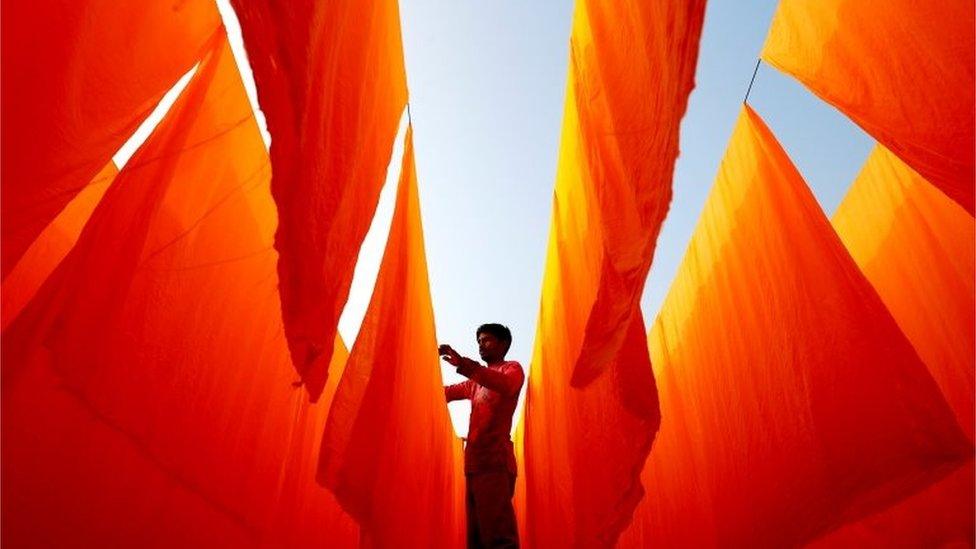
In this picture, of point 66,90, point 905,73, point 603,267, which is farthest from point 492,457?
point 66,90

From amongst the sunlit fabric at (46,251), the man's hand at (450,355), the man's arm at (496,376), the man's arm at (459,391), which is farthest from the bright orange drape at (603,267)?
the sunlit fabric at (46,251)

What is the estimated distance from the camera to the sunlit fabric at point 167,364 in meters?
1.14

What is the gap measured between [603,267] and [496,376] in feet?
4.53

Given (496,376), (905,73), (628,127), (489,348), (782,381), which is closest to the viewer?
(628,127)

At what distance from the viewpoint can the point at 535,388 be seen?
2.49 m

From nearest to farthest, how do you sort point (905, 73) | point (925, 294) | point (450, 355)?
point (905, 73) < point (925, 294) < point (450, 355)

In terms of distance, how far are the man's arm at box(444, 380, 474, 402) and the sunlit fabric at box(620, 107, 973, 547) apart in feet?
3.58

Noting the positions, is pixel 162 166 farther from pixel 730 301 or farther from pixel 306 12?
pixel 730 301

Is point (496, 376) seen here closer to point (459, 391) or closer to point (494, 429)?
point (494, 429)

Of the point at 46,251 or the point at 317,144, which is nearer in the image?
the point at 317,144

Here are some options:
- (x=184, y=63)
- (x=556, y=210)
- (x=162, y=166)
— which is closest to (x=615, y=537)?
(x=556, y=210)

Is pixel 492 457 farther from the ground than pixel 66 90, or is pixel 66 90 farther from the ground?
pixel 66 90

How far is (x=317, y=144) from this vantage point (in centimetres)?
109

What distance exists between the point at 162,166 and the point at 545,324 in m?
1.36
